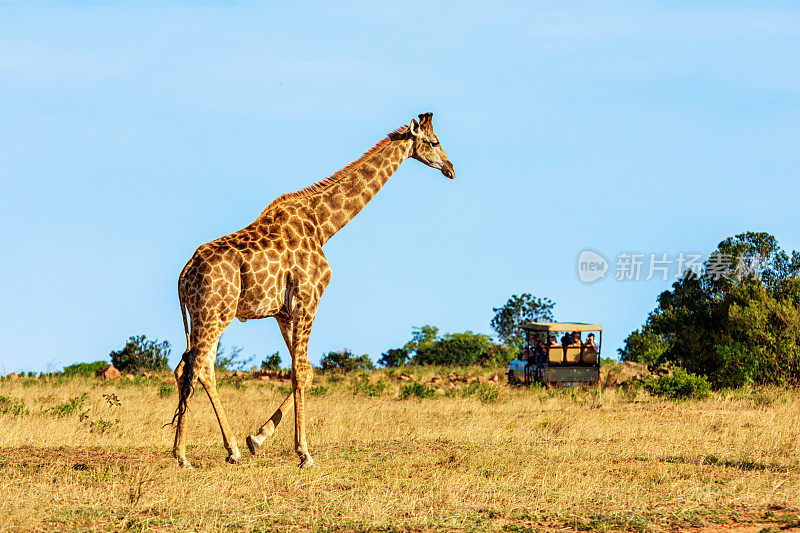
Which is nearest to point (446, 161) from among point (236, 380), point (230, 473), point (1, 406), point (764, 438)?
point (230, 473)

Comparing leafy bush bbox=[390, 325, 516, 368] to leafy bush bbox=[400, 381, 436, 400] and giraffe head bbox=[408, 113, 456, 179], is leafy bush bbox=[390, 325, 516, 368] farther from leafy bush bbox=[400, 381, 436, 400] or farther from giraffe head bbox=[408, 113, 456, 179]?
giraffe head bbox=[408, 113, 456, 179]

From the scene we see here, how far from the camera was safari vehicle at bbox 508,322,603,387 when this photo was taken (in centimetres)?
2566

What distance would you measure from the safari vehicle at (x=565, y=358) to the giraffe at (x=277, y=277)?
13735 millimetres

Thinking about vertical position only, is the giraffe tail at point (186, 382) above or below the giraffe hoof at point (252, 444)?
above

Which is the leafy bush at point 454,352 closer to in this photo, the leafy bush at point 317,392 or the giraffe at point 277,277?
the leafy bush at point 317,392

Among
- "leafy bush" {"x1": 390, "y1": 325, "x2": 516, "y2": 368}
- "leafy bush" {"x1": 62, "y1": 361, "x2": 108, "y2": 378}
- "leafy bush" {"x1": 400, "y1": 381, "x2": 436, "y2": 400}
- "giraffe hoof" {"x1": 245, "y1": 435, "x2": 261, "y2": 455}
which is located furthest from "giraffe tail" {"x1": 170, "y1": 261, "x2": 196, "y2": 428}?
"leafy bush" {"x1": 390, "y1": 325, "x2": 516, "y2": 368}

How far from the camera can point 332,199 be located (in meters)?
13.3

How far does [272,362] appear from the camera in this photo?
3525 cm

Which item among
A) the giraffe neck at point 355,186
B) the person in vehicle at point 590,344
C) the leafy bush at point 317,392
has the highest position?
the giraffe neck at point 355,186

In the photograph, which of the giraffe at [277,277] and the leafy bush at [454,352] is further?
the leafy bush at [454,352]

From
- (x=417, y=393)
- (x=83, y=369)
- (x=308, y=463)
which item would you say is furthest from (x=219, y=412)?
(x=83, y=369)

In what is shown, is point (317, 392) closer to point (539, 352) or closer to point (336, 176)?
point (539, 352)

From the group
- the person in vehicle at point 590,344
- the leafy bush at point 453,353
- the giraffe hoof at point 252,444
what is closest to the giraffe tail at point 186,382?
the giraffe hoof at point 252,444

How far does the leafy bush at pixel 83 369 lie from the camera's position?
30958mm
